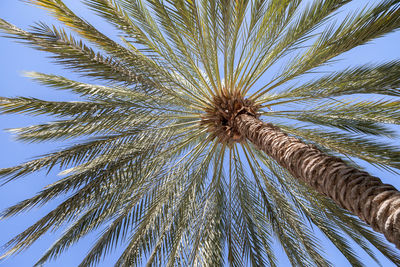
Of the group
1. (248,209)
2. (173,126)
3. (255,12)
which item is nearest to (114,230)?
(173,126)

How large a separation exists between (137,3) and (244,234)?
16.7ft

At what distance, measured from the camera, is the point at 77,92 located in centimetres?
580

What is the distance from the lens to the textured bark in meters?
2.61

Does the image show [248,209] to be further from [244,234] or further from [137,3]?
[137,3]

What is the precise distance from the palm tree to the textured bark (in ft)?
0.12

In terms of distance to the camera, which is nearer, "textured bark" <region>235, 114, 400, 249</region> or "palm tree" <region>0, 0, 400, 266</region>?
"textured bark" <region>235, 114, 400, 249</region>

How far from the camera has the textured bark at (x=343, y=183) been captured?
2.61 metres

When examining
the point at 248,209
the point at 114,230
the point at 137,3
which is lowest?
the point at 114,230

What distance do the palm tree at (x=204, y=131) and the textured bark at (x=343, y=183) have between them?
0.04 metres

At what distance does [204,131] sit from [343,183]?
4.06 meters

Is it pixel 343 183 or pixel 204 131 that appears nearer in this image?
pixel 343 183

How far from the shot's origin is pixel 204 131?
276 inches

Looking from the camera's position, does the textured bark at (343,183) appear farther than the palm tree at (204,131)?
No

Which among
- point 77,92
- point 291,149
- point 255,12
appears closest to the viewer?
point 291,149
